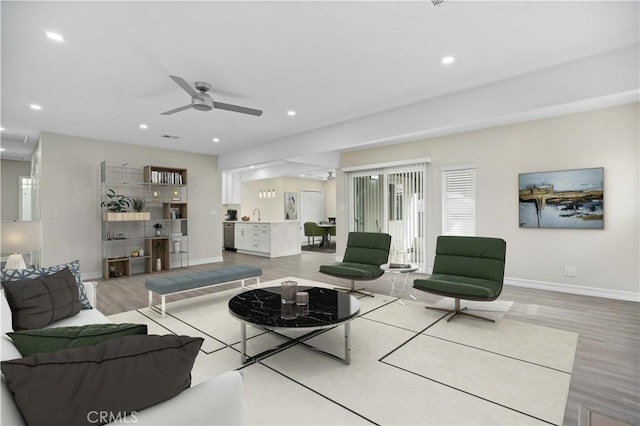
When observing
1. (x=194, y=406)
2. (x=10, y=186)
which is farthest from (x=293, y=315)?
(x=10, y=186)

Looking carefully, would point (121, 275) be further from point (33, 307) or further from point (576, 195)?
point (576, 195)

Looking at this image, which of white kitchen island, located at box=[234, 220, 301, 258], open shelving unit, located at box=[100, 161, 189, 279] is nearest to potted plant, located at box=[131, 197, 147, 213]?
open shelving unit, located at box=[100, 161, 189, 279]

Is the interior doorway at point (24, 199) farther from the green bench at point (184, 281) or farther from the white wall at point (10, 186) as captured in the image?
the green bench at point (184, 281)

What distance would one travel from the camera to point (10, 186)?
7695mm

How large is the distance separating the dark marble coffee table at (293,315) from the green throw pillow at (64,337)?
132 centimetres

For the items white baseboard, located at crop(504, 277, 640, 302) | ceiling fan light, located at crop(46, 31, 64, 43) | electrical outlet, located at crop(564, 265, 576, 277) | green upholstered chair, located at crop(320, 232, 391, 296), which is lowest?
white baseboard, located at crop(504, 277, 640, 302)

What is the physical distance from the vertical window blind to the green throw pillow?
220 inches

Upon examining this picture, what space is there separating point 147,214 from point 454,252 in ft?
18.2

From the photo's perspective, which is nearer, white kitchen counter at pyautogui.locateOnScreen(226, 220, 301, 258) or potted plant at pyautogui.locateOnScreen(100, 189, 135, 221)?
potted plant at pyautogui.locateOnScreen(100, 189, 135, 221)

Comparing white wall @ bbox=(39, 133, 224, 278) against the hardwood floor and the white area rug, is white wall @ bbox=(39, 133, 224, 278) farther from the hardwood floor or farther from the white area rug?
the white area rug

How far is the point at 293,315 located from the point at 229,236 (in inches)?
319

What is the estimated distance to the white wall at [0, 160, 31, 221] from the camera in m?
7.53

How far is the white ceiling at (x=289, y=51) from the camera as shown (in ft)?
7.90

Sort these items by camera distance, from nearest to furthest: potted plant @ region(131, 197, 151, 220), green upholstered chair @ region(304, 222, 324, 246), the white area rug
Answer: the white area rug, potted plant @ region(131, 197, 151, 220), green upholstered chair @ region(304, 222, 324, 246)
